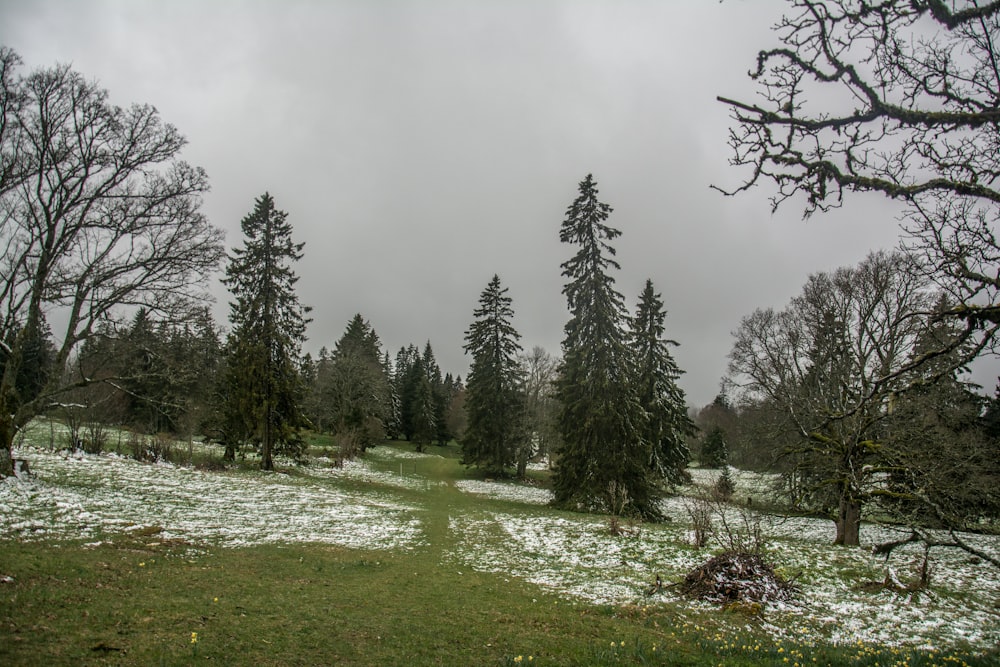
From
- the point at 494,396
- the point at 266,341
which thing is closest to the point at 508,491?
the point at 494,396

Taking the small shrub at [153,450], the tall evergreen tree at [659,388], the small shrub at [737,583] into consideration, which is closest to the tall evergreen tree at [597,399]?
the tall evergreen tree at [659,388]

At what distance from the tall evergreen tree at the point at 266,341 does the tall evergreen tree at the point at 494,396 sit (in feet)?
47.1

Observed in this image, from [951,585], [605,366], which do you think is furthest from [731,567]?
[605,366]

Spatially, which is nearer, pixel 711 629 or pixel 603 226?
pixel 711 629

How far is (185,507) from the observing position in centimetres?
1518

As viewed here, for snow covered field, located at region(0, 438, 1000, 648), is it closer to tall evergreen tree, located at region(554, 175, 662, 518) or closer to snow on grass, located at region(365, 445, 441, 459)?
tall evergreen tree, located at region(554, 175, 662, 518)

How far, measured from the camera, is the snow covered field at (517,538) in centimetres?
947

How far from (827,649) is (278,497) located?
748 inches

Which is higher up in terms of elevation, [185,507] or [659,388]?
[659,388]

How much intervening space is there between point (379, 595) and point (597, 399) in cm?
1623

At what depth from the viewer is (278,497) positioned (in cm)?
1977

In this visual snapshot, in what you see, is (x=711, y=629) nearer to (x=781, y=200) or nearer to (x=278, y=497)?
(x=781, y=200)

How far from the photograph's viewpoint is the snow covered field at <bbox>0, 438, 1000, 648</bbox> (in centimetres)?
947

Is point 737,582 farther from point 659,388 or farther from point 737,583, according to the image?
point 659,388
